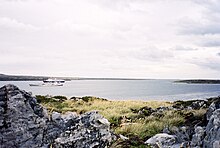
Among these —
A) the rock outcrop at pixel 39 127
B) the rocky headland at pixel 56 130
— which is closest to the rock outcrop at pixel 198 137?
the rocky headland at pixel 56 130

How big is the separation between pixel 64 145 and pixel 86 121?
118 cm

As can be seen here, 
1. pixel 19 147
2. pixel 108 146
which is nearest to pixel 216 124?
pixel 108 146

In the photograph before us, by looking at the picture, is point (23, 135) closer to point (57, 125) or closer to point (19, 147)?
point (19, 147)

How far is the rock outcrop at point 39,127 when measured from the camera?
993 cm

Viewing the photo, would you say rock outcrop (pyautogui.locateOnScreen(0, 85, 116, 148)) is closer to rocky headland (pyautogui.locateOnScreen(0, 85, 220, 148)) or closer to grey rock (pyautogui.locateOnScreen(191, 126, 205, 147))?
rocky headland (pyautogui.locateOnScreen(0, 85, 220, 148))

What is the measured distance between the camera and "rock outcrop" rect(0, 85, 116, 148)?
32.6 feet

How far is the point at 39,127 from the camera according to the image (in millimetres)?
10469

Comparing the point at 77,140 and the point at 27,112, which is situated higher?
the point at 27,112

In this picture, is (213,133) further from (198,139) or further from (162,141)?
(162,141)

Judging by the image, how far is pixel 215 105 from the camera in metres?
12.0

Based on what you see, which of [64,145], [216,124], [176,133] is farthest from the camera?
[176,133]

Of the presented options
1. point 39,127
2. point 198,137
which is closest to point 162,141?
point 198,137

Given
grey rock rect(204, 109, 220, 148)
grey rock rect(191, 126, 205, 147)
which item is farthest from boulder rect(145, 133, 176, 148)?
grey rock rect(204, 109, 220, 148)

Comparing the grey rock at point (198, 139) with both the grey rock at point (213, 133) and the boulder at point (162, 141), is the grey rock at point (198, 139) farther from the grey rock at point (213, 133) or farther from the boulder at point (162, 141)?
the boulder at point (162, 141)
